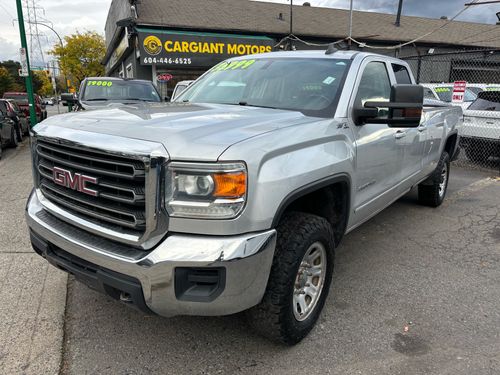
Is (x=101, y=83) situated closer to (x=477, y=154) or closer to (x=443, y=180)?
(x=443, y=180)

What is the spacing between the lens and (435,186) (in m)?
5.88

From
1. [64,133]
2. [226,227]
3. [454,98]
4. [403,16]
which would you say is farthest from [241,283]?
[403,16]

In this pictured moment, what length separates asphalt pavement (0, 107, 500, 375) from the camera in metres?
2.63

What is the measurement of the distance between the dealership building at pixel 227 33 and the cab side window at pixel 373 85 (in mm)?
11863

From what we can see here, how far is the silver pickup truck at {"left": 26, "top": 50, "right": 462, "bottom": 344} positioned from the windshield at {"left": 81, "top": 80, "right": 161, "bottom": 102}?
728cm

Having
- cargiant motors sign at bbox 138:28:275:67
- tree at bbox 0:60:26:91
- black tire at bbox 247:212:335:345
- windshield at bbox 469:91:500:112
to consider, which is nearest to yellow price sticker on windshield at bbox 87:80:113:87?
cargiant motors sign at bbox 138:28:275:67

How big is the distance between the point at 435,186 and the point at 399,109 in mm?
3183

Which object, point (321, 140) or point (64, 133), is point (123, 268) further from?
point (321, 140)

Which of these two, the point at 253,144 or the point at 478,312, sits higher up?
the point at 253,144

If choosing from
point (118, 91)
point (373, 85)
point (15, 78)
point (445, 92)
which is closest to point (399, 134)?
point (373, 85)

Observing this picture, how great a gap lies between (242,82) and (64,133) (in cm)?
179

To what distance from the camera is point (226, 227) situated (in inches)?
85.1

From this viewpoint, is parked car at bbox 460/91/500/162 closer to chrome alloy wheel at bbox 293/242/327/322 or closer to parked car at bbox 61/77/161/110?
parked car at bbox 61/77/161/110

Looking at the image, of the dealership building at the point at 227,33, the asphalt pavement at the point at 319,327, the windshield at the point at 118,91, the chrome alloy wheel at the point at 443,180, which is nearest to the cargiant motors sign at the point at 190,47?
the dealership building at the point at 227,33
